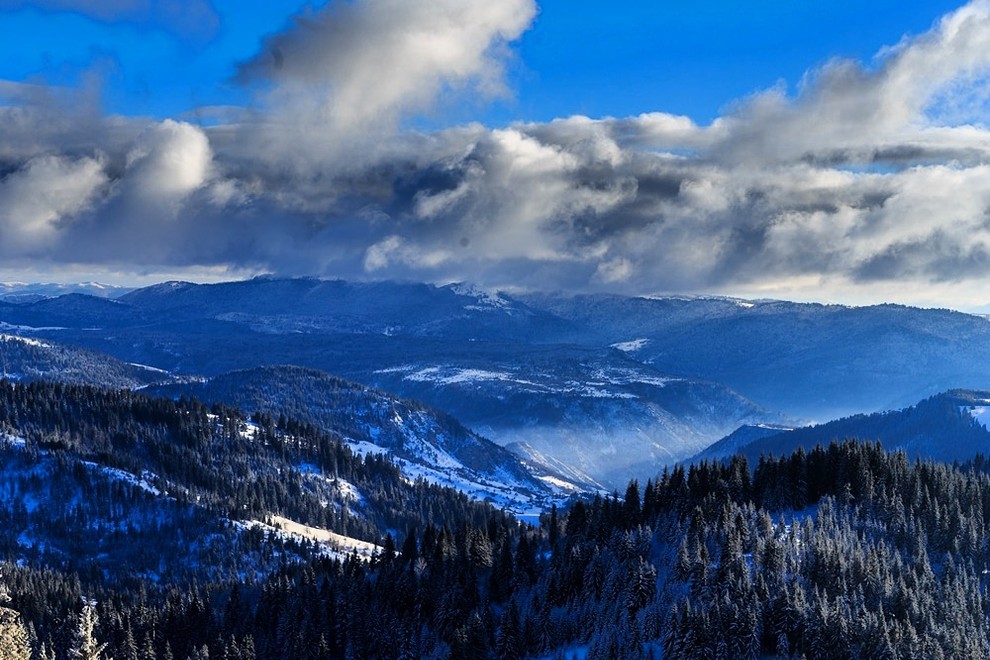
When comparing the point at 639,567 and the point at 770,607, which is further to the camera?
the point at 639,567

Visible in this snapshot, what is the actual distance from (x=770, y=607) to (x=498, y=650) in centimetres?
5175

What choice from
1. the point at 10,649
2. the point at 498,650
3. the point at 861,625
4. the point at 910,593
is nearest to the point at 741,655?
the point at 861,625

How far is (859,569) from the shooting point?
185250 mm

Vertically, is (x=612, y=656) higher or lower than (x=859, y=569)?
lower

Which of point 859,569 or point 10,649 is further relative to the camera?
point 859,569

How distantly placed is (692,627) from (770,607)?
1351 centimetres

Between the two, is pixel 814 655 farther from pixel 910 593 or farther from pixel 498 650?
pixel 498 650

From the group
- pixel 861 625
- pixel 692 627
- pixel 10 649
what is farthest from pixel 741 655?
pixel 10 649

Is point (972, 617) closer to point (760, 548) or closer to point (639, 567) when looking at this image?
point (760, 548)

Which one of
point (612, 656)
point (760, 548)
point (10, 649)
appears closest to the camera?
point (10, 649)

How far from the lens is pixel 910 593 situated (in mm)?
179000

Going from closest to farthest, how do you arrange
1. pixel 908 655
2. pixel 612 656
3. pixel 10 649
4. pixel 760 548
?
pixel 10 649 → pixel 908 655 → pixel 612 656 → pixel 760 548

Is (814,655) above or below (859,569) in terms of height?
below

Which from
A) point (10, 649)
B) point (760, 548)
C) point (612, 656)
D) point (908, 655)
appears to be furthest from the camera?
point (760, 548)
